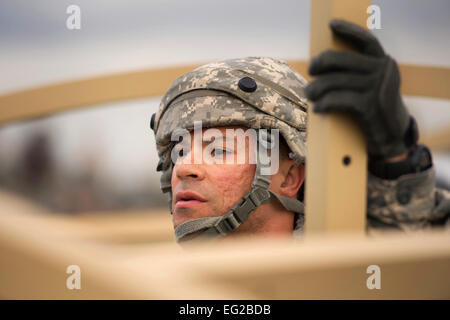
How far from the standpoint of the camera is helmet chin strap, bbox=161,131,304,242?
107 inches

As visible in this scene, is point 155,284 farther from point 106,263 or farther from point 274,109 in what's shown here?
point 274,109

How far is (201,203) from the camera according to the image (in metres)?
2.75

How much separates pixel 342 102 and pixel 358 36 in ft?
0.74

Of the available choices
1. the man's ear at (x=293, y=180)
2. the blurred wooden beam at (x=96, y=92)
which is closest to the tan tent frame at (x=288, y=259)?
the man's ear at (x=293, y=180)

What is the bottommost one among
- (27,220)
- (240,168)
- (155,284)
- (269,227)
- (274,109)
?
(155,284)

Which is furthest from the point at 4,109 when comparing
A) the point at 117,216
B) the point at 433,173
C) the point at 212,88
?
the point at 433,173

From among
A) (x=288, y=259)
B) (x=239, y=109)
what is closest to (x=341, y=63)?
(x=288, y=259)

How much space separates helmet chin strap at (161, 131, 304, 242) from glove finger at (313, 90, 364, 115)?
39.9 inches

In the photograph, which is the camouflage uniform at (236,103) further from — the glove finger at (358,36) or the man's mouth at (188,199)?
the glove finger at (358,36)

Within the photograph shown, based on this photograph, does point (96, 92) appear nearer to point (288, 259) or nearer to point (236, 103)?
point (236, 103)

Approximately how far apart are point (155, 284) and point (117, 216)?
245 inches

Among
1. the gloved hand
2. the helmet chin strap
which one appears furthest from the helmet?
the gloved hand

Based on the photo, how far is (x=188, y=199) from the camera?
2762 mm

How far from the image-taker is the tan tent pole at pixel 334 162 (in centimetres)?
178
